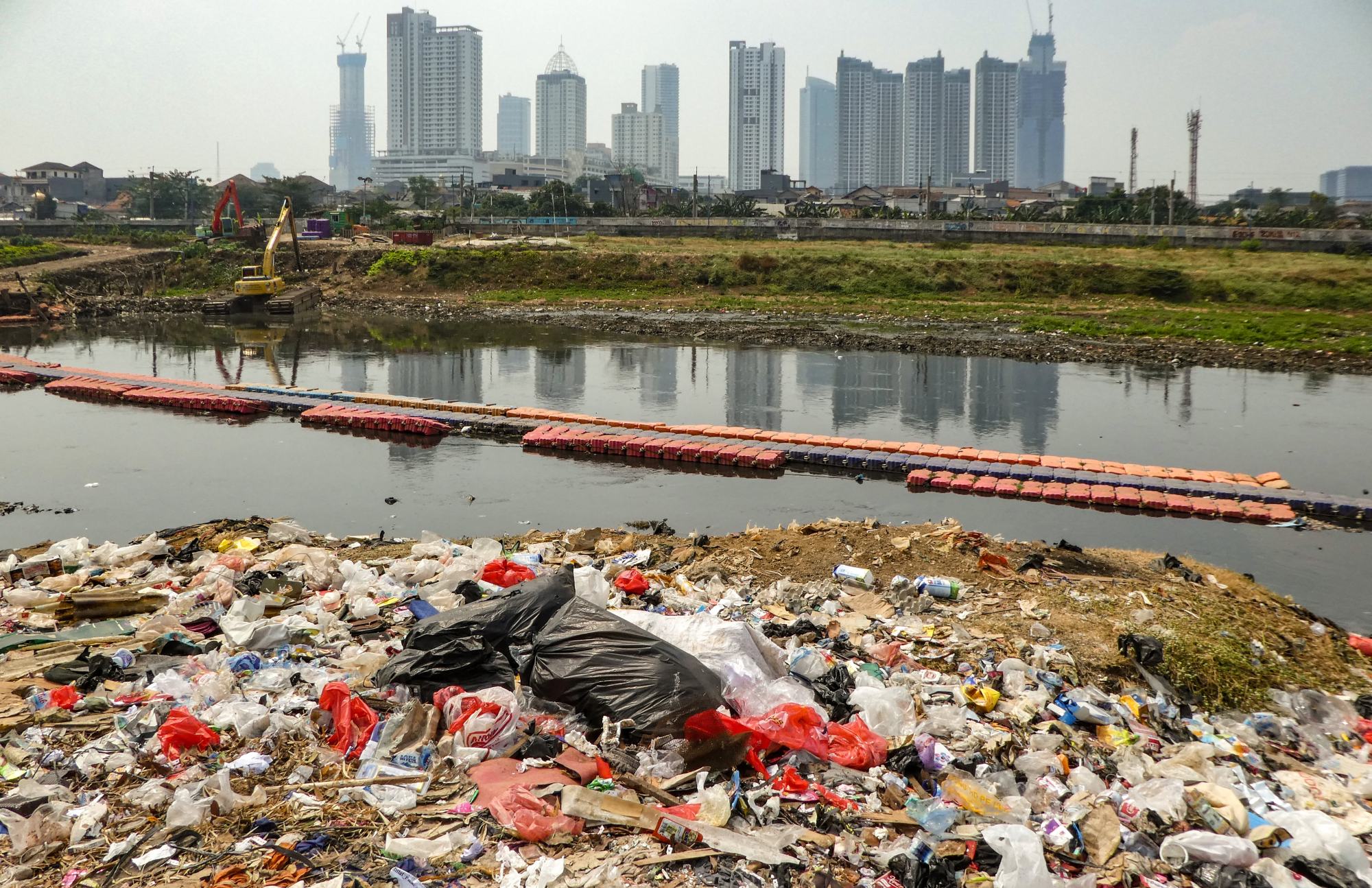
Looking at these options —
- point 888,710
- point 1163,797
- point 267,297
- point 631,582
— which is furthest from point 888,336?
point 1163,797

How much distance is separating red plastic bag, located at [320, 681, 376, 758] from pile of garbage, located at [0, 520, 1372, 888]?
18 millimetres

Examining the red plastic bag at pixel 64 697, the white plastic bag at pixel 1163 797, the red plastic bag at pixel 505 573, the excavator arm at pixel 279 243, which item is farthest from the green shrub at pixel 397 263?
the white plastic bag at pixel 1163 797

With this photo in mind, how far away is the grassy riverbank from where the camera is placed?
29422 millimetres

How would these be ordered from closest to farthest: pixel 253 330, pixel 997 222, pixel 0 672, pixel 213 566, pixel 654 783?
pixel 654 783
pixel 0 672
pixel 213 566
pixel 253 330
pixel 997 222

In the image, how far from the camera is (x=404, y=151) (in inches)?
7323

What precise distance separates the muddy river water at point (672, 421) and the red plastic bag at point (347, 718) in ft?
16.7

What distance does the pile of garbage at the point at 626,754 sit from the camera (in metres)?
4.46

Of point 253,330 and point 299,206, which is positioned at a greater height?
point 299,206

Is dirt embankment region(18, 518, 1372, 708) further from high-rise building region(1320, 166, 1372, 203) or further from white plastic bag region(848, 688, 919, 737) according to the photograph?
high-rise building region(1320, 166, 1372, 203)

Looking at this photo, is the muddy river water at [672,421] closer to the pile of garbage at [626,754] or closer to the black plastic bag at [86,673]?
the pile of garbage at [626,754]

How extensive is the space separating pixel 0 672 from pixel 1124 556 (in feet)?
28.1

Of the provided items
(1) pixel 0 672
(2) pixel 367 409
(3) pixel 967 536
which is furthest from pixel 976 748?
(2) pixel 367 409

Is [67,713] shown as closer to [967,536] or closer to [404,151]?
[967,536]

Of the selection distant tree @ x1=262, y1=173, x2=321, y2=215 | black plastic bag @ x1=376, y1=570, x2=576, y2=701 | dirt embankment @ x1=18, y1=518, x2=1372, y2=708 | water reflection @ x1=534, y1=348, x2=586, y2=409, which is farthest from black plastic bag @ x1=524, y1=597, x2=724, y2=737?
distant tree @ x1=262, y1=173, x2=321, y2=215
